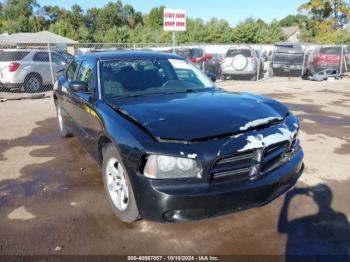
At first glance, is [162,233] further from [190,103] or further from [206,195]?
[190,103]

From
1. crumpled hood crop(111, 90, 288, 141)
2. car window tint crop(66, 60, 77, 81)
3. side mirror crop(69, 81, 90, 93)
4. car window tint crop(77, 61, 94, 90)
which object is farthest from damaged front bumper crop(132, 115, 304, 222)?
car window tint crop(66, 60, 77, 81)

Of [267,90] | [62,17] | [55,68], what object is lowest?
[267,90]

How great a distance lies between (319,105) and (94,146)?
792 cm

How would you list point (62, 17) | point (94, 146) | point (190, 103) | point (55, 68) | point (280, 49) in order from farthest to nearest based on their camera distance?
point (62, 17), point (280, 49), point (55, 68), point (94, 146), point (190, 103)

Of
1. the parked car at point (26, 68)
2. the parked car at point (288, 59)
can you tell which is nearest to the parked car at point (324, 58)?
the parked car at point (288, 59)

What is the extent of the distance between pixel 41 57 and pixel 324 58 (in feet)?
42.5

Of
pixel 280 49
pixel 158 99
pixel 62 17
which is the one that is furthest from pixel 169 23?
pixel 62 17

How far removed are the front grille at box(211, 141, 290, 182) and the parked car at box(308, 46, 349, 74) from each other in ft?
53.2

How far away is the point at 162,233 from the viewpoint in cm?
350

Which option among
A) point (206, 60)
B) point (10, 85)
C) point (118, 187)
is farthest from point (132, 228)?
point (206, 60)

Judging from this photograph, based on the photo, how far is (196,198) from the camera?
116 inches

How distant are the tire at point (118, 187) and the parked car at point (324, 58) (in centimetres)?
1635

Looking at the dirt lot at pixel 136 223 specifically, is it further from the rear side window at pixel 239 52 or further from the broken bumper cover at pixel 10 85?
the rear side window at pixel 239 52

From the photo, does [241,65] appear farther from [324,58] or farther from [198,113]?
[198,113]
